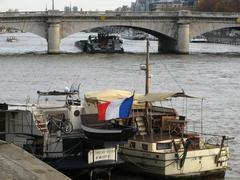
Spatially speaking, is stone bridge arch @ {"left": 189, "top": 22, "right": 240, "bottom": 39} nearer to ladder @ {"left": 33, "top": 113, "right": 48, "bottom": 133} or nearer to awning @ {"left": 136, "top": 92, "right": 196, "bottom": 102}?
awning @ {"left": 136, "top": 92, "right": 196, "bottom": 102}

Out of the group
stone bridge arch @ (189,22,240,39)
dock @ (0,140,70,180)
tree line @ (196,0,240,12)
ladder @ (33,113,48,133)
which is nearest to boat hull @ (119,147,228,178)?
ladder @ (33,113,48,133)

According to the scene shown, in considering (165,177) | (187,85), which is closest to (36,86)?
(187,85)

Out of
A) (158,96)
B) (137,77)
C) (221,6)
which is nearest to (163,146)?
(158,96)

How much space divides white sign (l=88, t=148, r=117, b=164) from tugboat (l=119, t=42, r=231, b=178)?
3.25 feet

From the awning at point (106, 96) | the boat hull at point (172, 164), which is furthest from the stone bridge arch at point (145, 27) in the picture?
the boat hull at point (172, 164)

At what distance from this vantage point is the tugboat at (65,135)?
15211 millimetres

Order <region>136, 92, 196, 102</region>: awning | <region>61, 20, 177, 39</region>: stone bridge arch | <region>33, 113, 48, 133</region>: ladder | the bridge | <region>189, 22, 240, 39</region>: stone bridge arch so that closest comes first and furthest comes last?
<region>33, 113, 48, 133</region>: ladder
<region>136, 92, 196, 102</region>: awning
the bridge
<region>61, 20, 177, 39</region>: stone bridge arch
<region>189, 22, 240, 39</region>: stone bridge arch

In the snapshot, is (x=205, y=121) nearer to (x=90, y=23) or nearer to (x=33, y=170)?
(x=33, y=170)

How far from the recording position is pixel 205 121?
80.1ft

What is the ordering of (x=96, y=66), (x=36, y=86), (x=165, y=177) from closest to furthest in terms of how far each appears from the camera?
(x=165, y=177) < (x=36, y=86) < (x=96, y=66)

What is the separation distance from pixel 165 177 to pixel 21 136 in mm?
3738

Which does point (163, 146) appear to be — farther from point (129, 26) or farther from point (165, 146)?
point (129, 26)

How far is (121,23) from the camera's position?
6297 cm

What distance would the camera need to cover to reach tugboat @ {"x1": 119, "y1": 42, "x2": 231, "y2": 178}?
1593 centimetres
